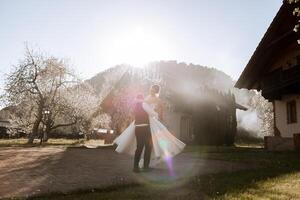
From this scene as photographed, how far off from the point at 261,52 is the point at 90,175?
17.7 metres

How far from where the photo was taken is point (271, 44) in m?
21.3

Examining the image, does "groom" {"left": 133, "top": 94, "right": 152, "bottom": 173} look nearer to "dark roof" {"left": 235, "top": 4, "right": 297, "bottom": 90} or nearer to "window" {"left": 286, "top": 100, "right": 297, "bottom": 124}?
"dark roof" {"left": 235, "top": 4, "right": 297, "bottom": 90}

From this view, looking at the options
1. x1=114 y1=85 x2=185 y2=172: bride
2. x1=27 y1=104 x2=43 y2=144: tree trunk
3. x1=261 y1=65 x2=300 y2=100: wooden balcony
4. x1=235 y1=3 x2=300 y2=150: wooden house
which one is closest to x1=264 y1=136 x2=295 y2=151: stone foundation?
x1=235 y1=3 x2=300 y2=150: wooden house

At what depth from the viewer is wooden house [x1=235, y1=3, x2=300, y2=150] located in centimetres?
2016

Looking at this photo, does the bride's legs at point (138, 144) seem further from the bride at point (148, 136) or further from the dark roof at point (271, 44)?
the dark roof at point (271, 44)

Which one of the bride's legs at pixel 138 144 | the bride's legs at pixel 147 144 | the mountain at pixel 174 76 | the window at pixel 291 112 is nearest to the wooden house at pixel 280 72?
the window at pixel 291 112

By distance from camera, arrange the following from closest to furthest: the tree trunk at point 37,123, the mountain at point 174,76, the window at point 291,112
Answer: the window at point 291,112
the tree trunk at point 37,123
the mountain at point 174,76

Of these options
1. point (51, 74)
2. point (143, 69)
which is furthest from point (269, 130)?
point (51, 74)

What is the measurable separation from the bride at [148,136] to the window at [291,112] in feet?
51.7

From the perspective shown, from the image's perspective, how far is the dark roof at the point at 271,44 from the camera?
20172mm

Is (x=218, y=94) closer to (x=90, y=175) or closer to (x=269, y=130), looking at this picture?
(x=90, y=175)

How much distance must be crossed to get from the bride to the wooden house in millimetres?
11757

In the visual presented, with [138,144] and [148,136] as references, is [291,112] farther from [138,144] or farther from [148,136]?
[138,144]

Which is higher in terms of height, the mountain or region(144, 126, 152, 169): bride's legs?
the mountain
